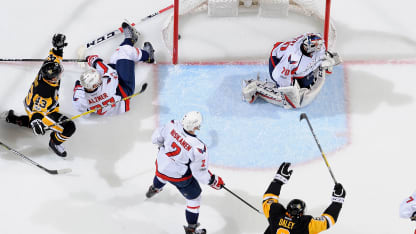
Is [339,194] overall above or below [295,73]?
below

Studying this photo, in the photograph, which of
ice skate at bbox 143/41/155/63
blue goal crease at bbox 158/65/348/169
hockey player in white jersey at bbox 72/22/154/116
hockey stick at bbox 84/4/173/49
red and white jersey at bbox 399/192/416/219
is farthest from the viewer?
hockey stick at bbox 84/4/173/49

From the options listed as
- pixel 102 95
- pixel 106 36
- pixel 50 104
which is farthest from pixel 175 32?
pixel 50 104

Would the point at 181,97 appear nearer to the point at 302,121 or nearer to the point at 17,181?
the point at 302,121

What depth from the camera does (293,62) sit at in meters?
5.12

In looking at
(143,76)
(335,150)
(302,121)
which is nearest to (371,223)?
(335,150)

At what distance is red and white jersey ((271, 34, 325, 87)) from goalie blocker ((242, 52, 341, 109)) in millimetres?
145

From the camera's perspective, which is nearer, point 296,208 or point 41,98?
point 296,208

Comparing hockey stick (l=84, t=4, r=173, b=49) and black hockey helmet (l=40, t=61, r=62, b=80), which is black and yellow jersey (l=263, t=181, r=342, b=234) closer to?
black hockey helmet (l=40, t=61, r=62, b=80)

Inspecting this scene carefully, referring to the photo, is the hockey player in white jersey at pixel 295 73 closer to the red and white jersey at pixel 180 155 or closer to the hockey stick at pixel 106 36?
the red and white jersey at pixel 180 155

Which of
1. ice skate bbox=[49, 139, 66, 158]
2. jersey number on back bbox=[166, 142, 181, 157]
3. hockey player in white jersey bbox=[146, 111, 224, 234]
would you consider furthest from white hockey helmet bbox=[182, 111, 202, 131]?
ice skate bbox=[49, 139, 66, 158]

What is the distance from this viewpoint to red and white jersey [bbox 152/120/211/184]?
4582 millimetres

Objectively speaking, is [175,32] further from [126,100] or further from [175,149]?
[175,149]

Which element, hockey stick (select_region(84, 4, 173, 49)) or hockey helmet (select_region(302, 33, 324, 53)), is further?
hockey stick (select_region(84, 4, 173, 49))

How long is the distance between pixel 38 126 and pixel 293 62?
197 cm
